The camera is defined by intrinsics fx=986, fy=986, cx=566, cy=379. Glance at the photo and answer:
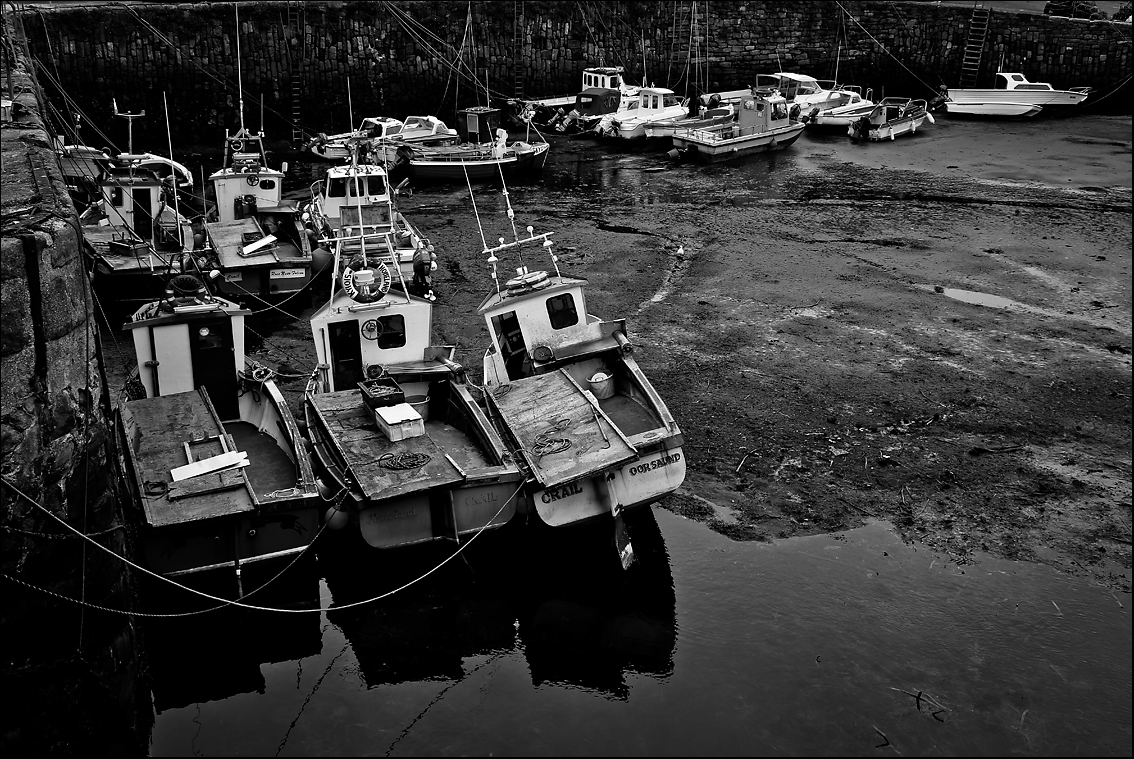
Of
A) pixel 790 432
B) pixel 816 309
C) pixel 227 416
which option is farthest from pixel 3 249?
pixel 816 309

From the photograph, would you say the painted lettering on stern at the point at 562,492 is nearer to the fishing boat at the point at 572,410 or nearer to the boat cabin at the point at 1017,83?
Result: the fishing boat at the point at 572,410

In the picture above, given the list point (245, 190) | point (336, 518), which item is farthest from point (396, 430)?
point (245, 190)

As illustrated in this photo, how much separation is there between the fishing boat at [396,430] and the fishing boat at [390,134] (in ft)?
60.9

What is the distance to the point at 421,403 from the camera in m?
12.3

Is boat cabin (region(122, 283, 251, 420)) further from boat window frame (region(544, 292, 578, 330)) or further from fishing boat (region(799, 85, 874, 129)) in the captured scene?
fishing boat (region(799, 85, 874, 129))

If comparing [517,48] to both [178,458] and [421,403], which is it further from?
[178,458]

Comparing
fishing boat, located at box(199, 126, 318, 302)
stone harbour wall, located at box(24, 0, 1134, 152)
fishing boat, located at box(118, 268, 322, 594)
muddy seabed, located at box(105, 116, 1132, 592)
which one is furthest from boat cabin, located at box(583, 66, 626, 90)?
fishing boat, located at box(118, 268, 322, 594)

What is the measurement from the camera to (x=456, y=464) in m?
10.6

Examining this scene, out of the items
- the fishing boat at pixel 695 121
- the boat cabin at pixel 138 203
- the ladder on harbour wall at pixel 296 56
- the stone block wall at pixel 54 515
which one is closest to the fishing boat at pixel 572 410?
the stone block wall at pixel 54 515

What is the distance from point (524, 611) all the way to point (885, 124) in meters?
28.8

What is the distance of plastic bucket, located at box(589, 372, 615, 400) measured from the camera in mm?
12531

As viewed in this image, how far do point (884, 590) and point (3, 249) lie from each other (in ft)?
28.1

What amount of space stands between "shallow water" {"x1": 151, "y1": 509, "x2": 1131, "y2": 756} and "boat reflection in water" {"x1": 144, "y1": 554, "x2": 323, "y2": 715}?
4 centimetres

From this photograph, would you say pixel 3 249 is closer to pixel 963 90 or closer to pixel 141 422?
pixel 141 422
